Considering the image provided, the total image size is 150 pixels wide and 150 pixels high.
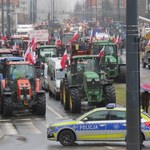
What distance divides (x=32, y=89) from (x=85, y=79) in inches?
96.1

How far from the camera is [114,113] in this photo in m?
19.4

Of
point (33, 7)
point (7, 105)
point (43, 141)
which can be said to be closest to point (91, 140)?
point (43, 141)

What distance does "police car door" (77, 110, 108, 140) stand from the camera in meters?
19.2

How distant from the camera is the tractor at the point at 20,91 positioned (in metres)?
26.2

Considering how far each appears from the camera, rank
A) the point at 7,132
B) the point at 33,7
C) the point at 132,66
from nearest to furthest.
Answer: the point at 132,66 → the point at 7,132 → the point at 33,7

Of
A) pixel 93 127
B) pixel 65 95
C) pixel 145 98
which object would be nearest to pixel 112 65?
pixel 65 95

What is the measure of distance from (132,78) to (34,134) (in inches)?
467

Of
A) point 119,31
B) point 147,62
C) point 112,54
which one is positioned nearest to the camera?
point 112,54

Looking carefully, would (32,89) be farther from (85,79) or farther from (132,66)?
(132,66)

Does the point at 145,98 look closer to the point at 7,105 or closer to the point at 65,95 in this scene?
the point at 65,95

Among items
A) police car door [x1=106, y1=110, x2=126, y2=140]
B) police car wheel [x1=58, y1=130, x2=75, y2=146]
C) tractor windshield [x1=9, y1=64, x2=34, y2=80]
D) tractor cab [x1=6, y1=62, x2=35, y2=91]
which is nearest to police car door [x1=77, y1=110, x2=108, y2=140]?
police car door [x1=106, y1=110, x2=126, y2=140]

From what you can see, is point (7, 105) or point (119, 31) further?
point (119, 31)

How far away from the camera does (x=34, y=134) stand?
73.6 feet

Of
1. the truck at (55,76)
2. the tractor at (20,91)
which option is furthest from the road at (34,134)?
the truck at (55,76)
